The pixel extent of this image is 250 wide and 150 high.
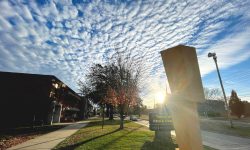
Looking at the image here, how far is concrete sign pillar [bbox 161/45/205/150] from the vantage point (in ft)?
4.42

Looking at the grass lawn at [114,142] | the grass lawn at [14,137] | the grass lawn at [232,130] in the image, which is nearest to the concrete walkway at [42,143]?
the grass lawn at [114,142]

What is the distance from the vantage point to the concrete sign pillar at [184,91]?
1.35 m

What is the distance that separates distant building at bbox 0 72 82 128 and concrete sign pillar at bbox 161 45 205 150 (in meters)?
28.4

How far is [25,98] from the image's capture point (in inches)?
1128

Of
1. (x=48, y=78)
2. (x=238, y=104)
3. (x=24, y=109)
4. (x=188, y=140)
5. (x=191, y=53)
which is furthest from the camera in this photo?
(x=238, y=104)

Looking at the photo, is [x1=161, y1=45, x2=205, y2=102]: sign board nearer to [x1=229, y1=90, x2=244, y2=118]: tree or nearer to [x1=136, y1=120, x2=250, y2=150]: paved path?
[x1=136, y1=120, x2=250, y2=150]: paved path

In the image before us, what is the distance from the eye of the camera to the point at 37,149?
9.59 m

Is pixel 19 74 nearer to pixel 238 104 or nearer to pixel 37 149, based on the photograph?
pixel 37 149

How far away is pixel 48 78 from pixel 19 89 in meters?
4.73

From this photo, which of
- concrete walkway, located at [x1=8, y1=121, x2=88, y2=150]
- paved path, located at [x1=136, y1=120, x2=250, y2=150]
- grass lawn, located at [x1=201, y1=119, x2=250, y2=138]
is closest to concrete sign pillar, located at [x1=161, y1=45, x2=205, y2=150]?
concrete walkway, located at [x1=8, y1=121, x2=88, y2=150]

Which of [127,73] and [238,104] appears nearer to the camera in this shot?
[127,73]

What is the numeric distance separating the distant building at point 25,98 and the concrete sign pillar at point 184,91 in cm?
2836

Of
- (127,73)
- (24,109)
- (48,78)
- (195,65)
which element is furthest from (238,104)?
(195,65)

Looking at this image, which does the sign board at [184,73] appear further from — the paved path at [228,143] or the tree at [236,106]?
→ the tree at [236,106]
